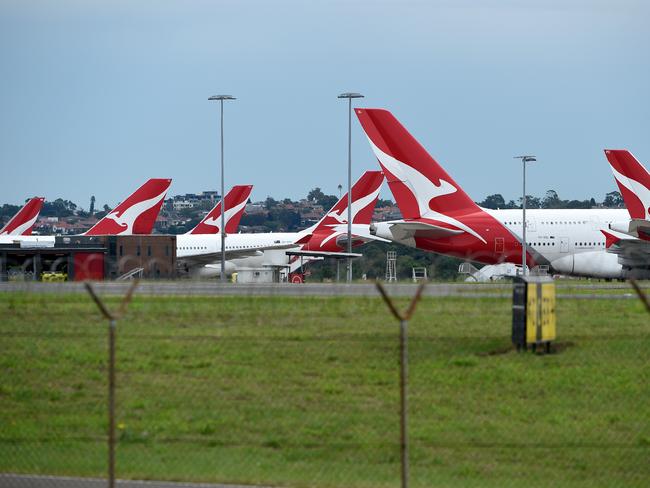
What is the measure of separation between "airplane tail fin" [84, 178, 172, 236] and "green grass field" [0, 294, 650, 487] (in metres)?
48.6

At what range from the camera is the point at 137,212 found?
6925cm

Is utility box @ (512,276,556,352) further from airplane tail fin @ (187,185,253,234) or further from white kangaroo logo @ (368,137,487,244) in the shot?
airplane tail fin @ (187,185,253,234)

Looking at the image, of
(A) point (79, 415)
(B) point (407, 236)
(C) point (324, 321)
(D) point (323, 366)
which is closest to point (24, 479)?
(A) point (79, 415)

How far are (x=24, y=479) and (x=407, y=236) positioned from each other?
33053 millimetres

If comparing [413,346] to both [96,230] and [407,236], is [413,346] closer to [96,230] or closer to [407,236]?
[407,236]

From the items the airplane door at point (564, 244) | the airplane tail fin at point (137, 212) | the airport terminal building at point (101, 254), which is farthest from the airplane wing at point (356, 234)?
the airplane door at point (564, 244)

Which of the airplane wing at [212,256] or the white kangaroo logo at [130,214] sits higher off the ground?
the white kangaroo logo at [130,214]

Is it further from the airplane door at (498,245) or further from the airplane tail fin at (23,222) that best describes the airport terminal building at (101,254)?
the airplane tail fin at (23,222)

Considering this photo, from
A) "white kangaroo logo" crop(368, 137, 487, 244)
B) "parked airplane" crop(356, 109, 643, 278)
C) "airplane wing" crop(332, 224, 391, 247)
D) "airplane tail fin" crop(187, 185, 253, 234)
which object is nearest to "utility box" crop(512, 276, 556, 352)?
"parked airplane" crop(356, 109, 643, 278)

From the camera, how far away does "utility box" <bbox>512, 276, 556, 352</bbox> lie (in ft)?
58.5

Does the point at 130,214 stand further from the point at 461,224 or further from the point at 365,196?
the point at 461,224

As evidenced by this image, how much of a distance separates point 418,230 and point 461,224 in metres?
2.07

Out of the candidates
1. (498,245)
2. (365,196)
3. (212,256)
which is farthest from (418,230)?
(365,196)

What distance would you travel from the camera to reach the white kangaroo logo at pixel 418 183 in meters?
45.9
